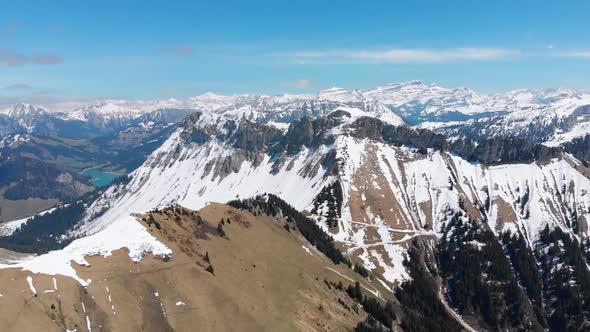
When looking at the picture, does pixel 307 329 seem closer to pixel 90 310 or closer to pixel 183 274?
pixel 183 274

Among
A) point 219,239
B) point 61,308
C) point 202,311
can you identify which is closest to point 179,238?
point 219,239

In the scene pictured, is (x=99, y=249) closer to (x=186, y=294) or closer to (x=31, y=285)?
(x=31, y=285)

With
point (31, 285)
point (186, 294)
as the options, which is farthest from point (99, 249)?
point (186, 294)

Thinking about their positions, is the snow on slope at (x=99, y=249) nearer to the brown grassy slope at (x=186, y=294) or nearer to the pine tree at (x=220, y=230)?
the brown grassy slope at (x=186, y=294)

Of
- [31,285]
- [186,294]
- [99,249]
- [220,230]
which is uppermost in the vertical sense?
[31,285]

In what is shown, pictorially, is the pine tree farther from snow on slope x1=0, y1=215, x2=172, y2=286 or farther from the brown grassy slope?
snow on slope x1=0, y1=215, x2=172, y2=286

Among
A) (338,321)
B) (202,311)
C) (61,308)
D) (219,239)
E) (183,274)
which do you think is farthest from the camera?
(219,239)

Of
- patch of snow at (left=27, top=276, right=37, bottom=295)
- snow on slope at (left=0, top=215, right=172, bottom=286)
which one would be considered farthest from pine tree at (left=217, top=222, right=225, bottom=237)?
patch of snow at (left=27, top=276, right=37, bottom=295)

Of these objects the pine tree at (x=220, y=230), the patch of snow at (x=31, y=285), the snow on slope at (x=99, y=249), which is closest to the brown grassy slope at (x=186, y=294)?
the patch of snow at (x=31, y=285)
